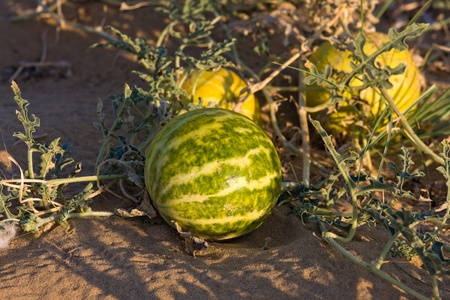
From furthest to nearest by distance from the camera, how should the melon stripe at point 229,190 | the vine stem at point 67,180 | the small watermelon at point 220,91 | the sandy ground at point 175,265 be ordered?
the small watermelon at point 220,91 → the vine stem at point 67,180 → the melon stripe at point 229,190 → the sandy ground at point 175,265

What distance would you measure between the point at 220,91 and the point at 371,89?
1123mm

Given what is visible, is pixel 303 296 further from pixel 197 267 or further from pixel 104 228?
pixel 104 228

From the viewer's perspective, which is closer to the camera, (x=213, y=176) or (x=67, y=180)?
(x=213, y=176)

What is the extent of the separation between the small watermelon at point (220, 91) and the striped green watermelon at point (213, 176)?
917mm

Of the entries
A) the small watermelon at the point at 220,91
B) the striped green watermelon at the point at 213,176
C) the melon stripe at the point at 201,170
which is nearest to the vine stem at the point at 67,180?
the striped green watermelon at the point at 213,176

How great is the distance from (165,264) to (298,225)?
32.7 inches

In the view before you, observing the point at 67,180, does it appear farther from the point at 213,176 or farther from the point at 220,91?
the point at 220,91

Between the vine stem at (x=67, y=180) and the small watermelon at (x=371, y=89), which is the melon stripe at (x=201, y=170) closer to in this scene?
the vine stem at (x=67, y=180)

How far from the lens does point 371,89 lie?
10.8 ft

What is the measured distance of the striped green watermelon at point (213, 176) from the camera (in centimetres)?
218

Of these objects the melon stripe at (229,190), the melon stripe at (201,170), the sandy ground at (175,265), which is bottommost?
the sandy ground at (175,265)

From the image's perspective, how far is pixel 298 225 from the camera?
2.56 metres

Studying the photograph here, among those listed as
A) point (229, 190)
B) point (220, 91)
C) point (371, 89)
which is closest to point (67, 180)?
point (229, 190)

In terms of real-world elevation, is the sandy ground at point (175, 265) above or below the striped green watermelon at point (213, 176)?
below
